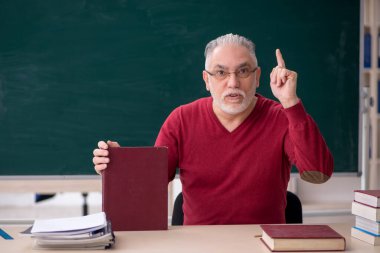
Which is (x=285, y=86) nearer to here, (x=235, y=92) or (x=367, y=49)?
(x=235, y=92)

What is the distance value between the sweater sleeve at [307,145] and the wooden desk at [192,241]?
0.27 m

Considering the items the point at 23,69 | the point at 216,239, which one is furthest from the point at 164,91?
the point at 216,239

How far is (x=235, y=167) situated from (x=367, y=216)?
2.20 feet

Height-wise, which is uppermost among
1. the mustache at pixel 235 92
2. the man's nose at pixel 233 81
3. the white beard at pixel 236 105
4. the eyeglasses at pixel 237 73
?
the eyeglasses at pixel 237 73

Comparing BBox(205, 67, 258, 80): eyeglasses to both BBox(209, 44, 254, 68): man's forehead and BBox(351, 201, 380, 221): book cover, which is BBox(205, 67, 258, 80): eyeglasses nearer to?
BBox(209, 44, 254, 68): man's forehead

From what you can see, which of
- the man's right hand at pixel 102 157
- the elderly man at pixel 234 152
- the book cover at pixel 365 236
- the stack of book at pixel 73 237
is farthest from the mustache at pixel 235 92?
the stack of book at pixel 73 237

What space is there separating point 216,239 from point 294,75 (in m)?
0.74

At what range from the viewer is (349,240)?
160 cm

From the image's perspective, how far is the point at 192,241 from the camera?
1563 mm

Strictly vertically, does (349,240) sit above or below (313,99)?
below

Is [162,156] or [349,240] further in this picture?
[162,156]

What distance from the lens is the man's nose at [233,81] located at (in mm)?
2094

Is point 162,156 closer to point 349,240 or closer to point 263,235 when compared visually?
point 263,235

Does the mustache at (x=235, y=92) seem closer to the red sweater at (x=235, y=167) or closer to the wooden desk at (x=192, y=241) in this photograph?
the red sweater at (x=235, y=167)
